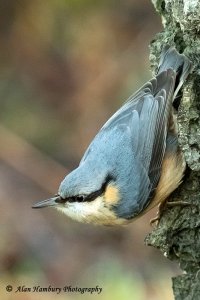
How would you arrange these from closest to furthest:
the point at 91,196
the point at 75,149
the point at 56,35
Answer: the point at 91,196
the point at 75,149
the point at 56,35

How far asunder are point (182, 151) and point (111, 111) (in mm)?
3062

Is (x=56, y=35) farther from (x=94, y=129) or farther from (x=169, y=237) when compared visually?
(x=169, y=237)

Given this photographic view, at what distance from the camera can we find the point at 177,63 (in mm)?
4625

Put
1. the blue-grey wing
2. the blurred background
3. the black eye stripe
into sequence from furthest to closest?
the blurred background, the blue-grey wing, the black eye stripe

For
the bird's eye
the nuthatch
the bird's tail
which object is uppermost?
the bird's tail

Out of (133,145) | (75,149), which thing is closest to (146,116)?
(133,145)

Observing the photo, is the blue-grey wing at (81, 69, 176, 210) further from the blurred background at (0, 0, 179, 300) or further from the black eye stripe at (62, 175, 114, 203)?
the blurred background at (0, 0, 179, 300)

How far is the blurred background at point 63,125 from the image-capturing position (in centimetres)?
654

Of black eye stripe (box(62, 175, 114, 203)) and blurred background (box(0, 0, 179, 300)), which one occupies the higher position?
blurred background (box(0, 0, 179, 300))

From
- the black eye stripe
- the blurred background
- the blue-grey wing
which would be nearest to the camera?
the black eye stripe

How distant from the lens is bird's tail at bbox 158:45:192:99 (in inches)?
181

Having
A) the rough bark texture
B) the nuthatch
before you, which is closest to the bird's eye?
the nuthatch

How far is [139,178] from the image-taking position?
Answer: 4.64m

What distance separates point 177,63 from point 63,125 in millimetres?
3121
